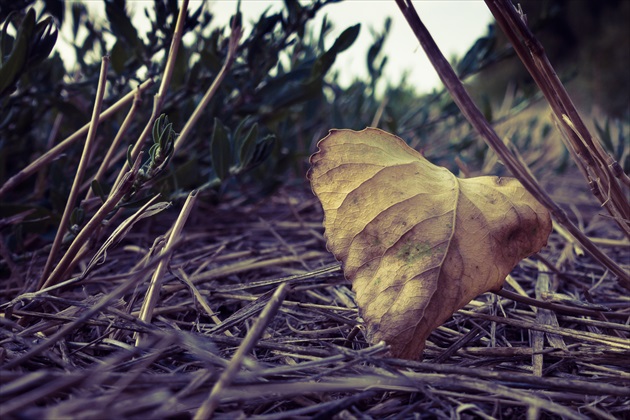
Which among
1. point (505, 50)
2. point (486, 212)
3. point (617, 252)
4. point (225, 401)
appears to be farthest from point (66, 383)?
point (505, 50)

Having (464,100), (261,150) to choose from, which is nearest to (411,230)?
(464,100)

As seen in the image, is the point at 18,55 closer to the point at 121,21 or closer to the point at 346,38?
the point at 121,21

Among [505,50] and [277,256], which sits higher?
[505,50]

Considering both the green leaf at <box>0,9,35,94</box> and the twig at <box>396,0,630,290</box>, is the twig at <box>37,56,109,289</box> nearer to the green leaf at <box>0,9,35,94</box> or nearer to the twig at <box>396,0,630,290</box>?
the green leaf at <box>0,9,35,94</box>

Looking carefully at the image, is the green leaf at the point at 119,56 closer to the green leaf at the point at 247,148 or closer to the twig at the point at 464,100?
the green leaf at the point at 247,148

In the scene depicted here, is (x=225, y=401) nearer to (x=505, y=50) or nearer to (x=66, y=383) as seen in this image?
(x=66, y=383)

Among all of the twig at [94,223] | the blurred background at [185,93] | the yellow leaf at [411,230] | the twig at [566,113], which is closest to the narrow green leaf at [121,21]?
the blurred background at [185,93]

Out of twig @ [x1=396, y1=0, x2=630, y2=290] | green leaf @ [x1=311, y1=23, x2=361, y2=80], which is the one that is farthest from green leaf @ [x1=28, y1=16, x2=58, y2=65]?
twig @ [x1=396, y1=0, x2=630, y2=290]
